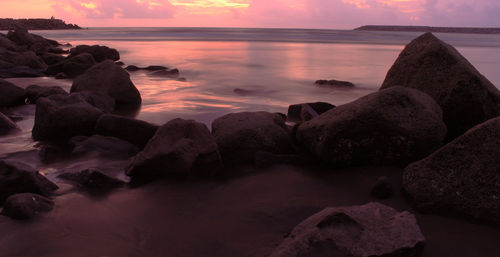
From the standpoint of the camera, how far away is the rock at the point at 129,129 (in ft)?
13.4

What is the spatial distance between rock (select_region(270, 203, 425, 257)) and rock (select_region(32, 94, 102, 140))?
3.16 metres

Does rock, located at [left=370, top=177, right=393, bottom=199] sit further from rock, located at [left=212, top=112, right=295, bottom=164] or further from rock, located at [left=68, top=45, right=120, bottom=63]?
rock, located at [left=68, top=45, right=120, bottom=63]

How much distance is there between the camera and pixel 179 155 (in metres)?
3.21

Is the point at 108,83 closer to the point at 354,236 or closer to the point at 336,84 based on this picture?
the point at 354,236

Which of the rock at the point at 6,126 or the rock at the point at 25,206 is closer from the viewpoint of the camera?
the rock at the point at 25,206

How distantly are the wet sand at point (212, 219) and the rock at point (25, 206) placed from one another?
6 cm

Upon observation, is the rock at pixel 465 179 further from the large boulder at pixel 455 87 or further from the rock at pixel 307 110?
the rock at pixel 307 110

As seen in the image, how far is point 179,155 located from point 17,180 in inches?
45.7

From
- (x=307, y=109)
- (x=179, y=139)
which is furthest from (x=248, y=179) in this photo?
(x=307, y=109)

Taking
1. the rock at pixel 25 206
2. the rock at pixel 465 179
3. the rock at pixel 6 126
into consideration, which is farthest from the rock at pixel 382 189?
the rock at pixel 6 126

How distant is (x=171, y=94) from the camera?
8.09 m

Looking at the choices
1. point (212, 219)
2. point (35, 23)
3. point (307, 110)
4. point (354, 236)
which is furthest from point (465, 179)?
point (35, 23)

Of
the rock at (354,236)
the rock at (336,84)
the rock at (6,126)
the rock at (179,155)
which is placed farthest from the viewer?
the rock at (336,84)

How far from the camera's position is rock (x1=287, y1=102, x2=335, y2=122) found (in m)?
4.79
